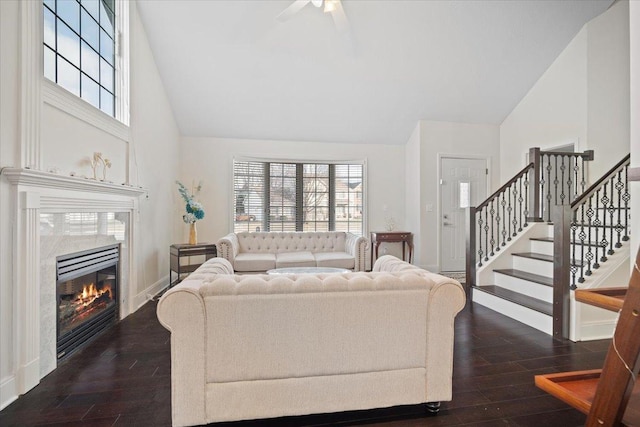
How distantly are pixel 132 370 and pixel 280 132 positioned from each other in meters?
4.37

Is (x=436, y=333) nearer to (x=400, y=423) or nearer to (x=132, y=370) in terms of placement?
(x=400, y=423)

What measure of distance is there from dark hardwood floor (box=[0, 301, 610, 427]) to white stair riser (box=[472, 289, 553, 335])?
126 mm

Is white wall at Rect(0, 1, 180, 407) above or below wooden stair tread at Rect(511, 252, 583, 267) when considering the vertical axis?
above

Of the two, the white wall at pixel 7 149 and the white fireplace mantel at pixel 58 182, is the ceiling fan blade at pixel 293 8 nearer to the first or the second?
the white wall at pixel 7 149

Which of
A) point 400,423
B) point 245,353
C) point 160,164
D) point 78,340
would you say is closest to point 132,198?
point 160,164

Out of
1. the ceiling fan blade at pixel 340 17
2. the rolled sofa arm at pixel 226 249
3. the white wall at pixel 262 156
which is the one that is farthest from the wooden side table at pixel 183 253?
the ceiling fan blade at pixel 340 17

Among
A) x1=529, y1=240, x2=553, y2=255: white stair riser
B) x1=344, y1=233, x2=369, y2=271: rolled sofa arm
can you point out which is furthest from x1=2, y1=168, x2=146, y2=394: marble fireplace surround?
x1=529, y1=240, x2=553, y2=255: white stair riser

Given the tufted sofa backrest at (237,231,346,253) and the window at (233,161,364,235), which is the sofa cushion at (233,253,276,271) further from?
the window at (233,161,364,235)

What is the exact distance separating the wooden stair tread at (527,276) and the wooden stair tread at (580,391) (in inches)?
109

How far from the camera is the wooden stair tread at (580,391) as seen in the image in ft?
2.95

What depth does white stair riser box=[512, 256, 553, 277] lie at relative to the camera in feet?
12.0

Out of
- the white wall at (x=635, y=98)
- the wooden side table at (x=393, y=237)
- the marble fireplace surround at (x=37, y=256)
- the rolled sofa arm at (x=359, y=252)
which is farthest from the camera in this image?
the wooden side table at (x=393, y=237)

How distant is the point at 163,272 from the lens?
4695 millimetres

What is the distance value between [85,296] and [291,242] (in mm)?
3005
